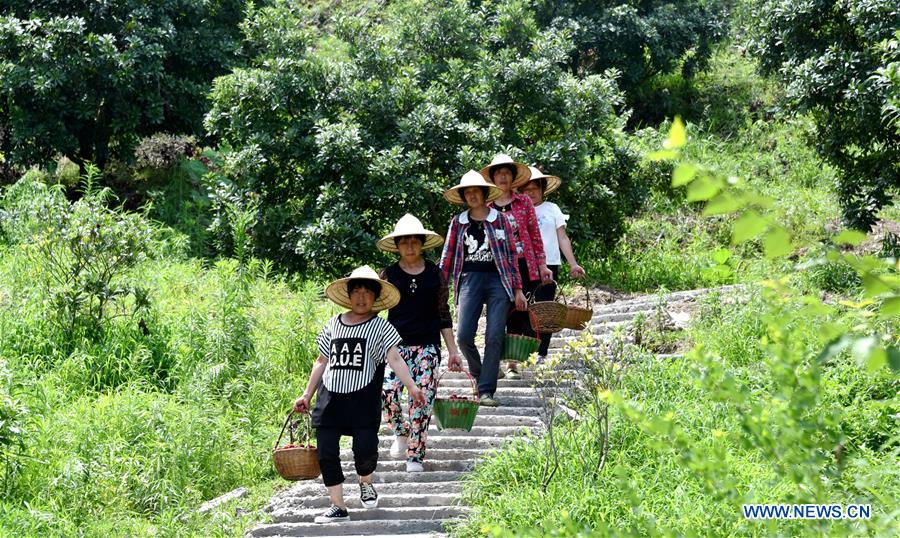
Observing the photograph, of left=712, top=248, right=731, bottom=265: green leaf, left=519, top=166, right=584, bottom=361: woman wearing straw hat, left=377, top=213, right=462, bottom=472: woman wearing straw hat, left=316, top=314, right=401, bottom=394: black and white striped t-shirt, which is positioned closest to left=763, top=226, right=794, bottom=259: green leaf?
left=316, top=314, right=401, bottom=394: black and white striped t-shirt

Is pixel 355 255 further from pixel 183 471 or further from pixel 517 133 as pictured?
pixel 183 471

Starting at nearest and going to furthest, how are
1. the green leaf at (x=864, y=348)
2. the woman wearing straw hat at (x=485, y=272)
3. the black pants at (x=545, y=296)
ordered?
the green leaf at (x=864, y=348)
the woman wearing straw hat at (x=485, y=272)
the black pants at (x=545, y=296)

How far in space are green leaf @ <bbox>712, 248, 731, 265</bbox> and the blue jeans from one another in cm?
565

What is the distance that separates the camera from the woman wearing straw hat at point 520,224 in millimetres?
8625

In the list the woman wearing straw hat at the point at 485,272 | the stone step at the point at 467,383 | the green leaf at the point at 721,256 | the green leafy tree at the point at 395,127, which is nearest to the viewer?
the woman wearing straw hat at the point at 485,272

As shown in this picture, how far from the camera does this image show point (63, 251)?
1090 centimetres

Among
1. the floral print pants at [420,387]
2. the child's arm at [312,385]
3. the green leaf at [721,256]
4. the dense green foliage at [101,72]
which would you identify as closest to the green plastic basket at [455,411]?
the floral print pants at [420,387]

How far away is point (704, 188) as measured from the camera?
2.17 m

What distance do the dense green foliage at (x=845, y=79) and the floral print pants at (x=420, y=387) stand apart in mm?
6089

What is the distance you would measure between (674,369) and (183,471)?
3.88m

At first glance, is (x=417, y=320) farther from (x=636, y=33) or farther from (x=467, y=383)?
(x=636, y=33)

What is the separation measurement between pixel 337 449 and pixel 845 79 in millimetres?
7685

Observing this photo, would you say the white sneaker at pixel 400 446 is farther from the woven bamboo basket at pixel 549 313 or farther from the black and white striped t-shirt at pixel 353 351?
the woven bamboo basket at pixel 549 313

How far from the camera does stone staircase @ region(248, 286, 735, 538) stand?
698cm
